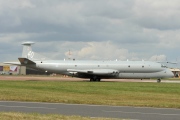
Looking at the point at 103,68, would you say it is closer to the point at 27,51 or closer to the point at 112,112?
the point at 27,51

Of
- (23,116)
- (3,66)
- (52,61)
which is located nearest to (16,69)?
(3,66)

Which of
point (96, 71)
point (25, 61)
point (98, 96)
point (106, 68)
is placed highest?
point (25, 61)

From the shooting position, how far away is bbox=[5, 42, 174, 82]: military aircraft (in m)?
A: 59.7

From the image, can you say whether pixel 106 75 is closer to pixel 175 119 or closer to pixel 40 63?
pixel 40 63

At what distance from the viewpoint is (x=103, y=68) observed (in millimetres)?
60594

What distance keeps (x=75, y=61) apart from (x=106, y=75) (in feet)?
18.7

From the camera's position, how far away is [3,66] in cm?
15225

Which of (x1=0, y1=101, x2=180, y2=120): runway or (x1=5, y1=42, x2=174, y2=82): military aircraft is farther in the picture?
(x1=5, y1=42, x2=174, y2=82): military aircraft

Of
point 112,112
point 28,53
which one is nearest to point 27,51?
point 28,53

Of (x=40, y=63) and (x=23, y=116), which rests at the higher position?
(x=40, y=63)

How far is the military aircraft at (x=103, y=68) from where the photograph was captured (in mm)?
59719

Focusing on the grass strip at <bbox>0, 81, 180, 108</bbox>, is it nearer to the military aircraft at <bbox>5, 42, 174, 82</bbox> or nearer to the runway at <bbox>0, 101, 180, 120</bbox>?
the runway at <bbox>0, 101, 180, 120</bbox>

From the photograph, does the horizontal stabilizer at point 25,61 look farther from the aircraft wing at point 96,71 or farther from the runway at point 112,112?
the runway at point 112,112

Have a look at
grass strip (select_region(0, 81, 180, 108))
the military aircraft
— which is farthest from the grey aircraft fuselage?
grass strip (select_region(0, 81, 180, 108))
